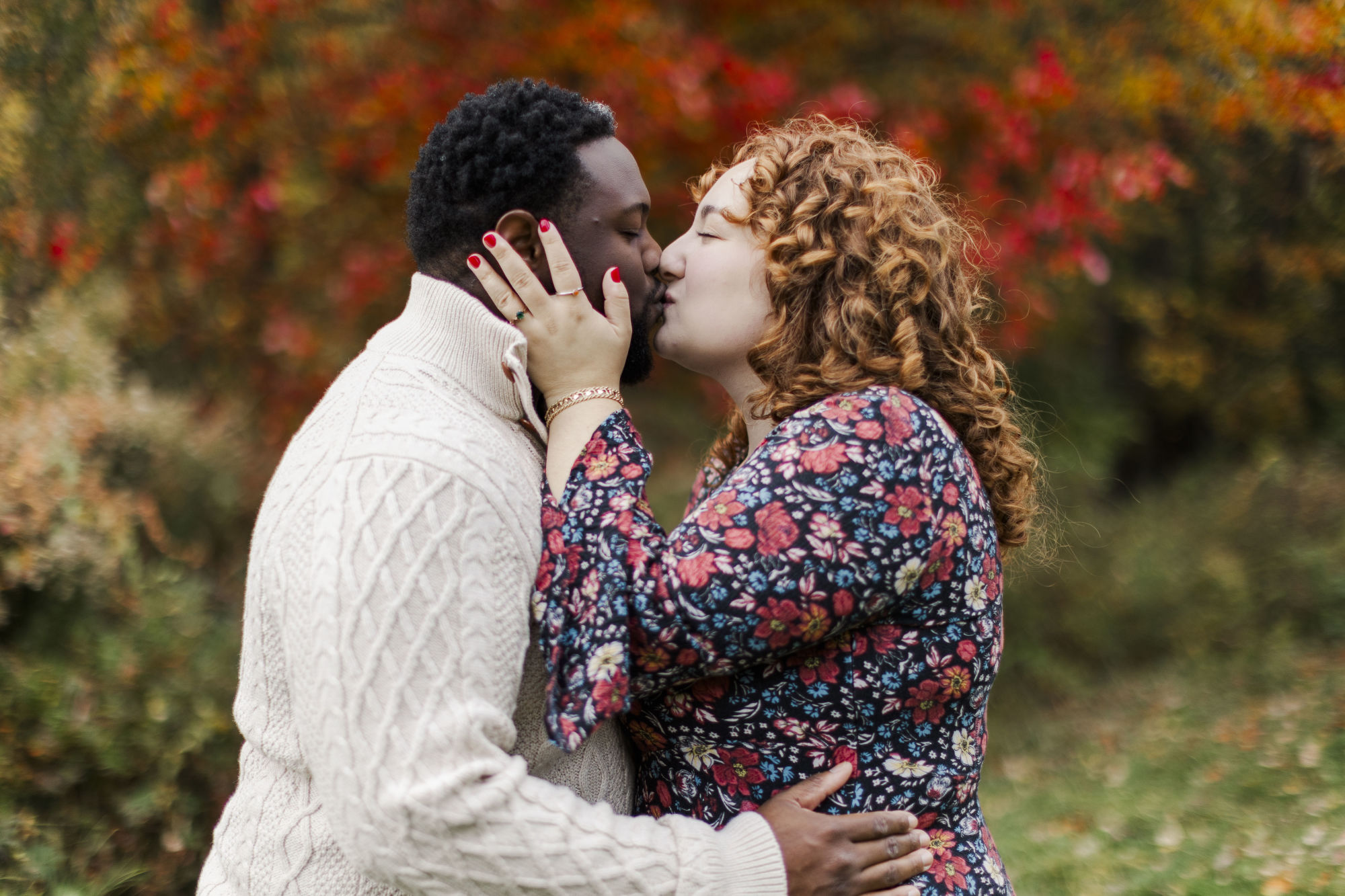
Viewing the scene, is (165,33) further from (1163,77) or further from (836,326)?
(1163,77)

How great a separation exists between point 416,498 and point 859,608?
74 centimetres

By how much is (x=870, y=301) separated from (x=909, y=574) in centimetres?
60

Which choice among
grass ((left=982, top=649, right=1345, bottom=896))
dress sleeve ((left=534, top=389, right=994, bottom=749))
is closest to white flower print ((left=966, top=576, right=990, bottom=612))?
dress sleeve ((left=534, top=389, right=994, bottom=749))

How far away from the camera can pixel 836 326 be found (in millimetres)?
2244

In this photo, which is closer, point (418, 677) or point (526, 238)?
point (418, 677)

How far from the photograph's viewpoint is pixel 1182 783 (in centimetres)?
548

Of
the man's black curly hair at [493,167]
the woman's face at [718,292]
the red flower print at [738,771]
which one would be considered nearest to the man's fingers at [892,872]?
the red flower print at [738,771]

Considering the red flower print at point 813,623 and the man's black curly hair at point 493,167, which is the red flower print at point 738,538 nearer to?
the red flower print at point 813,623

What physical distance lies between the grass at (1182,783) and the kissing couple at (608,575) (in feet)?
9.00

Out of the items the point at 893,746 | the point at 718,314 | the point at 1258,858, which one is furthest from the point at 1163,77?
the point at 893,746

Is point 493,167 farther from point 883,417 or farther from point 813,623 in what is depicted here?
point 813,623

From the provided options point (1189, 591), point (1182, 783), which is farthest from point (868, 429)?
point (1189, 591)

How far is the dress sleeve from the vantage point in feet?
6.02

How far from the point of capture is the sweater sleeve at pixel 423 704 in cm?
165
